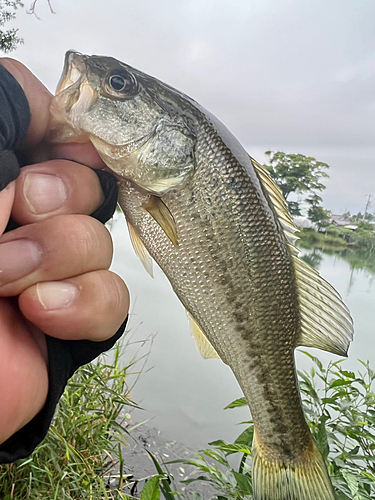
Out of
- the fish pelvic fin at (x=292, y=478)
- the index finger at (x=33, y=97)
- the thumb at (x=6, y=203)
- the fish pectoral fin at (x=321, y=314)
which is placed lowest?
the fish pelvic fin at (x=292, y=478)

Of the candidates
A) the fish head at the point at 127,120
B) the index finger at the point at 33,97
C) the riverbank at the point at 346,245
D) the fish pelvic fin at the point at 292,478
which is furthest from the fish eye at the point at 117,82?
the riverbank at the point at 346,245

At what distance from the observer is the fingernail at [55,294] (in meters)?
0.54

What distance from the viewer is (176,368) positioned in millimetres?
2859

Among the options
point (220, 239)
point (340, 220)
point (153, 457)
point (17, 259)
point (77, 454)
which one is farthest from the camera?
point (340, 220)

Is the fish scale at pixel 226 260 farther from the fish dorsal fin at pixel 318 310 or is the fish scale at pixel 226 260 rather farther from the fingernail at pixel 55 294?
the fingernail at pixel 55 294

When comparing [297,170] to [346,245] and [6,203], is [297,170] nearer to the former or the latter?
[346,245]

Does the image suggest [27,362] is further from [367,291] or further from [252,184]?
[367,291]

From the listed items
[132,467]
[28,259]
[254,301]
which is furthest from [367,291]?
[28,259]

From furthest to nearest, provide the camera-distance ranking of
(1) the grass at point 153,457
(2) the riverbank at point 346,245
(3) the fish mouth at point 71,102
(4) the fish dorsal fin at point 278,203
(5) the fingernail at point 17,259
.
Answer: (2) the riverbank at point 346,245 < (1) the grass at point 153,457 < (4) the fish dorsal fin at point 278,203 < (3) the fish mouth at point 71,102 < (5) the fingernail at point 17,259

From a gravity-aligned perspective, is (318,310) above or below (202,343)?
above

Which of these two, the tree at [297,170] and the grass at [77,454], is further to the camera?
the tree at [297,170]

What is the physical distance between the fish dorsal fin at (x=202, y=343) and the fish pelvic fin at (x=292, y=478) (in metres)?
0.28

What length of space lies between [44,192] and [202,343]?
0.53m

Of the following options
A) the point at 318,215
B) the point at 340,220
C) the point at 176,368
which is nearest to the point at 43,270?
the point at 176,368
